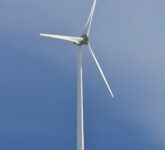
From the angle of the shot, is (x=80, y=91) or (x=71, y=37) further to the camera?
(x=71, y=37)

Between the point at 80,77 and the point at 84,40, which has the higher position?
the point at 84,40

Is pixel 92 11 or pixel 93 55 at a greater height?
pixel 92 11

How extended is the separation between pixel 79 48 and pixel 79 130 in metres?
10.9

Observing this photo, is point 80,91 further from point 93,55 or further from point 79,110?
point 93,55

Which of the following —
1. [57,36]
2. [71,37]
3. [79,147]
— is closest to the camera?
[79,147]

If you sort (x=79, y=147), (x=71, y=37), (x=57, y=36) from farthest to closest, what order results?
1. (x=71, y=37)
2. (x=57, y=36)
3. (x=79, y=147)

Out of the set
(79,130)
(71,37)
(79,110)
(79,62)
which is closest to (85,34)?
(71,37)

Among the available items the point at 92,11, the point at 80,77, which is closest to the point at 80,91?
the point at 80,77

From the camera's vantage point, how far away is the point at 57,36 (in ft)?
110

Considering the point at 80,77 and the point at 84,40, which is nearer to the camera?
the point at 80,77

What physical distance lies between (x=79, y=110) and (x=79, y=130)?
2.30 metres

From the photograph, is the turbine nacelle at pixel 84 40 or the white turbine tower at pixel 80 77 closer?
the white turbine tower at pixel 80 77

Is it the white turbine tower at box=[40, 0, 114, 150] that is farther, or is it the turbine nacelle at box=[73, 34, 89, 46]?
the turbine nacelle at box=[73, 34, 89, 46]

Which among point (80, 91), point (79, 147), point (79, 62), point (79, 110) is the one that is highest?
point (79, 62)
